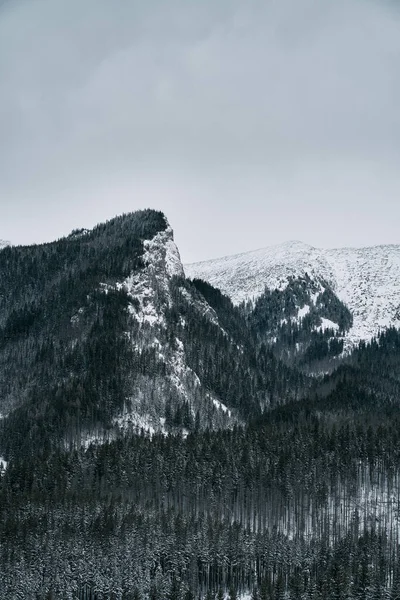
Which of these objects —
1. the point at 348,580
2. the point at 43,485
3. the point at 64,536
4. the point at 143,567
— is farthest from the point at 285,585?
the point at 43,485

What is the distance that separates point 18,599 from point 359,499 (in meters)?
76.4

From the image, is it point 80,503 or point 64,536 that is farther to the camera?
point 80,503

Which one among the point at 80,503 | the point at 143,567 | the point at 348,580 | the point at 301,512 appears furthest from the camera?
the point at 301,512

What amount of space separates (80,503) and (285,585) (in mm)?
42547

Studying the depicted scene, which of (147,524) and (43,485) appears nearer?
(147,524)

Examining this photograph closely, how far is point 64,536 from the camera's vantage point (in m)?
166

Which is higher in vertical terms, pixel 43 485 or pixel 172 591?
pixel 43 485

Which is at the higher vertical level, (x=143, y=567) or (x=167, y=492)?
(x=167, y=492)

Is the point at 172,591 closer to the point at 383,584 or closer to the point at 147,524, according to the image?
the point at 147,524

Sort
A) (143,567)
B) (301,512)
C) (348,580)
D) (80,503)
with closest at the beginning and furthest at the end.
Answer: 1. (348,580)
2. (143,567)
3. (80,503)
4. (301,512)

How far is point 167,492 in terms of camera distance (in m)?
200

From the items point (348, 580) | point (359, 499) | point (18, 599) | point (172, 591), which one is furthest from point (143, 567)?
point (359, 499)

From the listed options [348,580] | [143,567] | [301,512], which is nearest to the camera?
[348,580]

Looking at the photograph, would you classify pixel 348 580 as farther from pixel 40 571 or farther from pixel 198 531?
pixel 40 571
